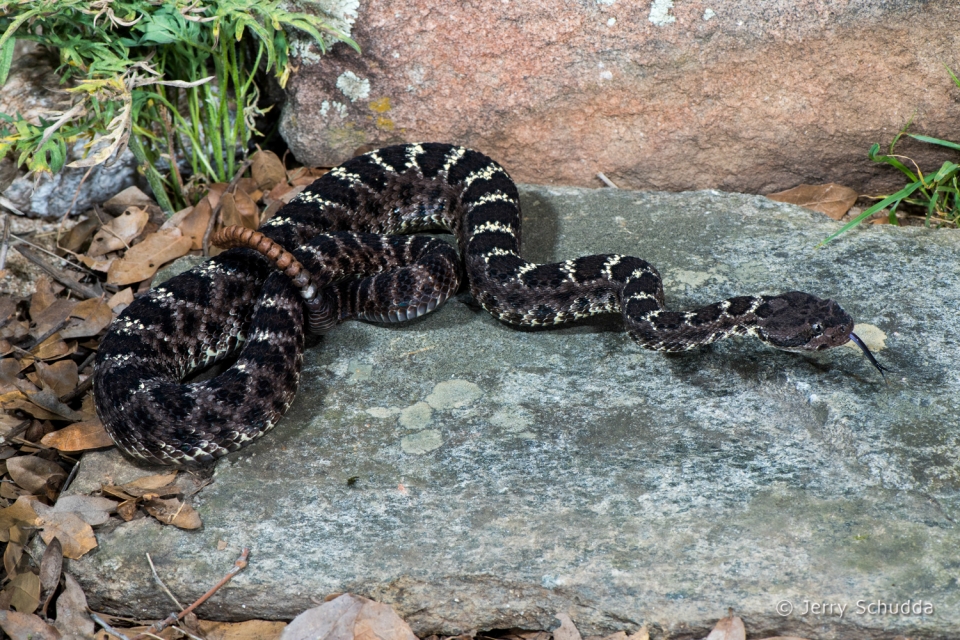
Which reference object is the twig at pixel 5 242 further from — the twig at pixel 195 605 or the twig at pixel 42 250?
the twig at pixel 195 605

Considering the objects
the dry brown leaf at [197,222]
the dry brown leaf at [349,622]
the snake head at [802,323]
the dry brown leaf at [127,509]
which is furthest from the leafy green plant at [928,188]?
the dry brown leaf at [127,509]

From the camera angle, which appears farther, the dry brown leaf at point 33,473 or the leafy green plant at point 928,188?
the leafy green plant at point 928,188

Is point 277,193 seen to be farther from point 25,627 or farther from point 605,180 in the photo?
point 25,627

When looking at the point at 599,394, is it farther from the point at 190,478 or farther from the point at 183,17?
the point at 183,17

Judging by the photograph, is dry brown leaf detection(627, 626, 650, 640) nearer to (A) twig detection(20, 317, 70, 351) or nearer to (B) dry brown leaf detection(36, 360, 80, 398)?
(B) dry brown leaf detection(36, 360, 80, 398)

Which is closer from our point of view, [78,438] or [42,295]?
[78,438]

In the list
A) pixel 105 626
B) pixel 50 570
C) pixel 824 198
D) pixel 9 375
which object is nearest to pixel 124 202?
pixel 9 375
